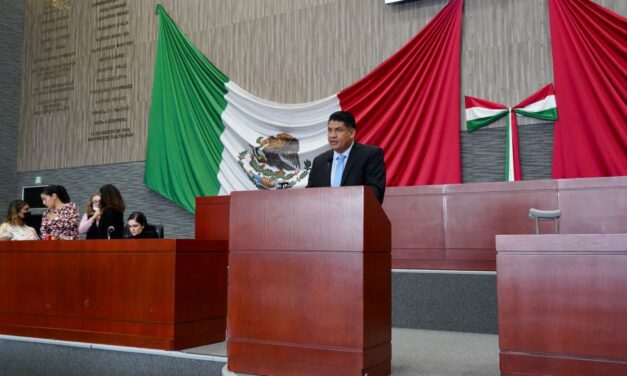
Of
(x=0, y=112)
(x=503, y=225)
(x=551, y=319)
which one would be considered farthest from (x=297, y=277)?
(x=0, y=112)

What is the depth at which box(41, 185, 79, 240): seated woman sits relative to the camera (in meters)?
3.94

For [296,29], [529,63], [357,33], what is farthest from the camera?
[296,29]

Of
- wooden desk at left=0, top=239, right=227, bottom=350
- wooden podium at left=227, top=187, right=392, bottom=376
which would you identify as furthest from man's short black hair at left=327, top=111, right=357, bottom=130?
wooden desk at left=0, top=239, right=227, bottom=350

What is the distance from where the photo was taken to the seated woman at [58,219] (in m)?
3.94

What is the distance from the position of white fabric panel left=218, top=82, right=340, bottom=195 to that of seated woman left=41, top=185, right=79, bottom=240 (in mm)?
1777

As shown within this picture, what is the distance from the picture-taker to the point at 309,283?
82.4 inches

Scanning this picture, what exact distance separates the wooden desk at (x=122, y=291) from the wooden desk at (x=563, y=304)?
1.60 meters

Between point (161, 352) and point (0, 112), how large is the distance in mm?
5629

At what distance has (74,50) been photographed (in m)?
7.02

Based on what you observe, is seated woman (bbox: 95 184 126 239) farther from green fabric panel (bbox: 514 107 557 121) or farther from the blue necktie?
green fabric panel (bbox: 514 107 557 121)

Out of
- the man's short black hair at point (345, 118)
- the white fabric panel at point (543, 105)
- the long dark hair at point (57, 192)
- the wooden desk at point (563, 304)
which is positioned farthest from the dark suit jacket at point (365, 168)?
the long dark hair at point (57, 192)

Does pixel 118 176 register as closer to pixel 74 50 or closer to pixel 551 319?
pixel 74 50

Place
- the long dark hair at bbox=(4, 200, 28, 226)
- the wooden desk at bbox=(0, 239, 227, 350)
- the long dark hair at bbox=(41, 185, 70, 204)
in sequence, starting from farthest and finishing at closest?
the long dark hair at bbox=(4, 200, 28, 226) < the long dark hair at bbox=(41, 185, 70, 204) < the wooden desk at bbox=(0, 239, 227, 350)

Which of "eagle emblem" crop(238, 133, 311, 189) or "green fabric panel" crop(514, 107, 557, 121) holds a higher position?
"green fabric panel" crop(514, 107, 557, 121)
